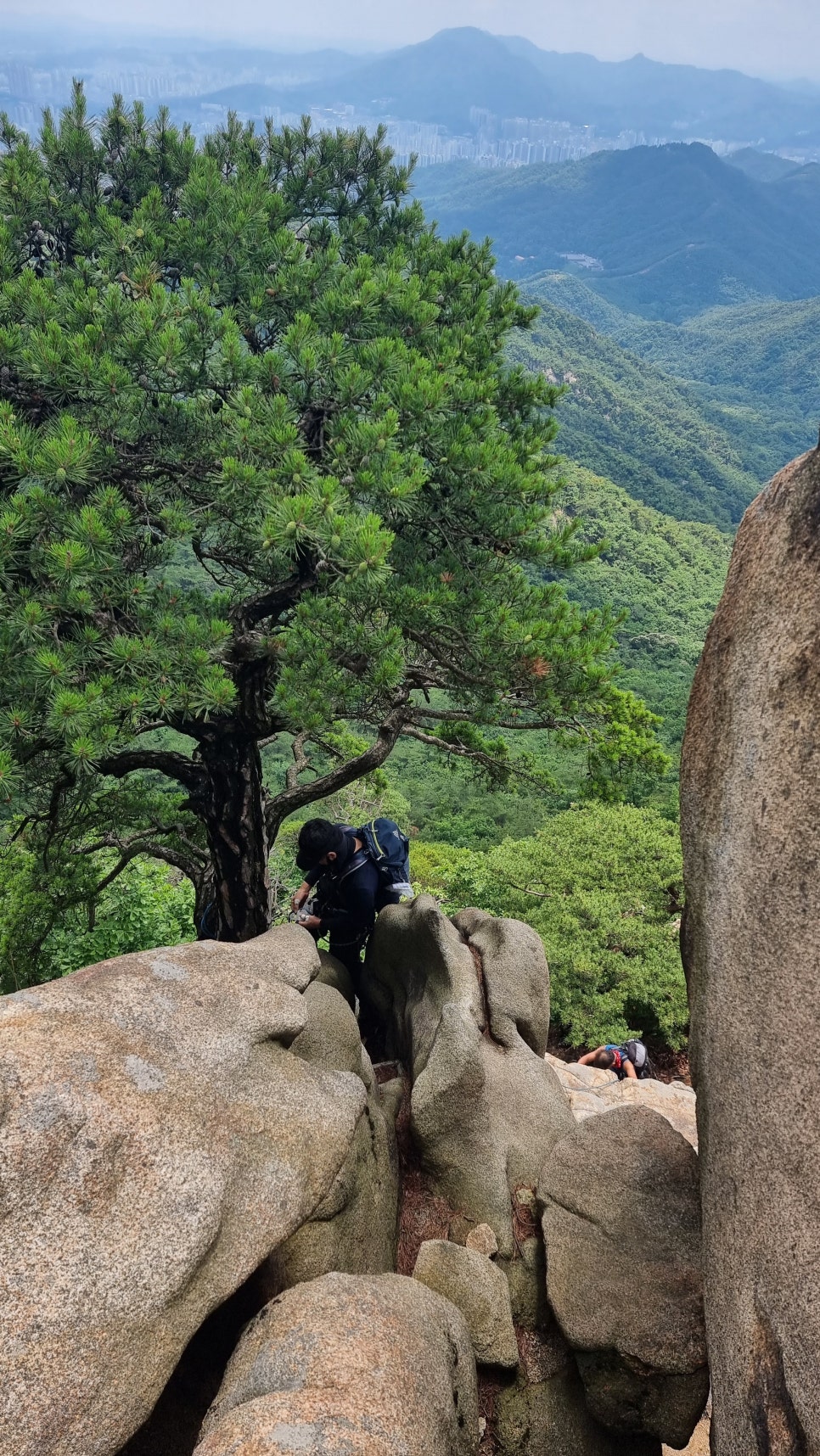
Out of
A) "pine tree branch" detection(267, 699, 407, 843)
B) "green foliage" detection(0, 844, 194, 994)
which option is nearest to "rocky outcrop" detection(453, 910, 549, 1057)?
"pine tree branch" detection(267, 699, 407, 843)

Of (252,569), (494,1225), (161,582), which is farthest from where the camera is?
(252,569)

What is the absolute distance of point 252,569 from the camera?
7848 millimetres

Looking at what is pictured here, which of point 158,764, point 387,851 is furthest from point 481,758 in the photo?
point 158,764

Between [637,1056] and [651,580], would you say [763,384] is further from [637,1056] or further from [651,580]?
[637,1056]

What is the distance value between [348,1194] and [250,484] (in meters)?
4.23

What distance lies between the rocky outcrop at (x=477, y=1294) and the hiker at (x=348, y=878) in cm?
314

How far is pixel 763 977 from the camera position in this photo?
3.72 m

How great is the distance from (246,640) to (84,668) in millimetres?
1552

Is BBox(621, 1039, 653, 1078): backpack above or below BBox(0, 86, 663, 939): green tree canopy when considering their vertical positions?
below

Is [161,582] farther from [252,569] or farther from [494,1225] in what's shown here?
[494,1225]

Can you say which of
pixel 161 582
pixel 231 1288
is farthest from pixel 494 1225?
pixel 161 582

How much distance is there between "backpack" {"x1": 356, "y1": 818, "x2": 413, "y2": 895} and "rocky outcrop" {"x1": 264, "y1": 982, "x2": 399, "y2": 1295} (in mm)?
1580

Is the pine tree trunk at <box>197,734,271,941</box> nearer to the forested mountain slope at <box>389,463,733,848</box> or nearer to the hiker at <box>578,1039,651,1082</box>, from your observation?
the hiker at <box>578,1039,651,1082</box>

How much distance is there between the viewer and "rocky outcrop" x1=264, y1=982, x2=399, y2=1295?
4668 millimetres
